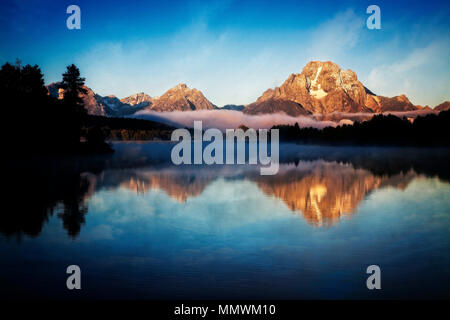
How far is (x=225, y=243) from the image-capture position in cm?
1373

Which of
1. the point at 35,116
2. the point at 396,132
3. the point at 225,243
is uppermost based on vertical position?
the point at 396,132

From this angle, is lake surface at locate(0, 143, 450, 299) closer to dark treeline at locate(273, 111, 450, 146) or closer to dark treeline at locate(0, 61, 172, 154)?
dark treeline at locate(0, 61, 172, 154)

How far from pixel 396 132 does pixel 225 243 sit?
15279 centimetres

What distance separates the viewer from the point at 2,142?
53938 millimetres

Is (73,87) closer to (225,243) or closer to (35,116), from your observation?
(35,116)

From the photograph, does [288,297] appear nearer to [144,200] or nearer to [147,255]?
[147,255]

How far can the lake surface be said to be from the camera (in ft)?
31.1

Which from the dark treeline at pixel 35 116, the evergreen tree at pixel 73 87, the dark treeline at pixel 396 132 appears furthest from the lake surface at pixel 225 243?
the dark treeline at pixel 396 132

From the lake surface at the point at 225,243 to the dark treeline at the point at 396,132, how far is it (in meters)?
112

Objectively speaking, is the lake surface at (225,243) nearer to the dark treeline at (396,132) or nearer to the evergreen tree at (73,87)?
the evergreen tree at (73,87)

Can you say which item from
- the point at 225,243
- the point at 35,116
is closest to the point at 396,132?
the point at 35,116

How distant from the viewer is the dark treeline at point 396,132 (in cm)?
11756

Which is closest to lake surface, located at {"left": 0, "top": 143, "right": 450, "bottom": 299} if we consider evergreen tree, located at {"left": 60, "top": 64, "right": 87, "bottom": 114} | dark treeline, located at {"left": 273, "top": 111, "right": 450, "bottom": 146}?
evergreen tree, located at {"left": 60, "top": 64, "right": 87, "bottom": 114}
